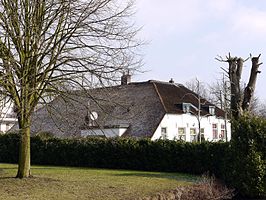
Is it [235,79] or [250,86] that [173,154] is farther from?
[250,86]

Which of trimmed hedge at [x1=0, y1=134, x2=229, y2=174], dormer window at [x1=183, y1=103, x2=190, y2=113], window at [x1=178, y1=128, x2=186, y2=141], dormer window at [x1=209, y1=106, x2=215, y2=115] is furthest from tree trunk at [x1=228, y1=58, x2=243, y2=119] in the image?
dormer window at [x1=209, y1=106, x2=215, y2=115]

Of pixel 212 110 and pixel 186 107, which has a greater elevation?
pixel 212 110

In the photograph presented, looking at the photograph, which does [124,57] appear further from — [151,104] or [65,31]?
[151,104]

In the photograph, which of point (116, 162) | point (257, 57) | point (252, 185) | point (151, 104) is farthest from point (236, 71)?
point (151, 104)

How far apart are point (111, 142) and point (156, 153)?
3097 millimetres

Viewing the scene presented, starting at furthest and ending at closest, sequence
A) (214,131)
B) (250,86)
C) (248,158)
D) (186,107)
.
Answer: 1. (214,131)
2. (186,107)
3. (250,86)
4. (248,158)

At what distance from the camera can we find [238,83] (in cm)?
2423

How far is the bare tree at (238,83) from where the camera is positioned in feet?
77.5

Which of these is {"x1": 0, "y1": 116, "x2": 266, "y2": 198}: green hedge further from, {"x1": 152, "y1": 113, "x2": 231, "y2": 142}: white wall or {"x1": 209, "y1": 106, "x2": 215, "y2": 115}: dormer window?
{"x1": 209, "y1": 106, "x2": 215, "y2": 115}: dormer window

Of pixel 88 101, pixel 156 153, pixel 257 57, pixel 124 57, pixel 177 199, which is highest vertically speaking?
pixel 257 57

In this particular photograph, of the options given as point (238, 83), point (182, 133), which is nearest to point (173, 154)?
point (238, 83)

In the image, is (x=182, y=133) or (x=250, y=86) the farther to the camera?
(x=182, y=133)

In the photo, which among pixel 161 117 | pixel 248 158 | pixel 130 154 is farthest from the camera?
pixel 161 117

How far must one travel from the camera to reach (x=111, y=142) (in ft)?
91.1
